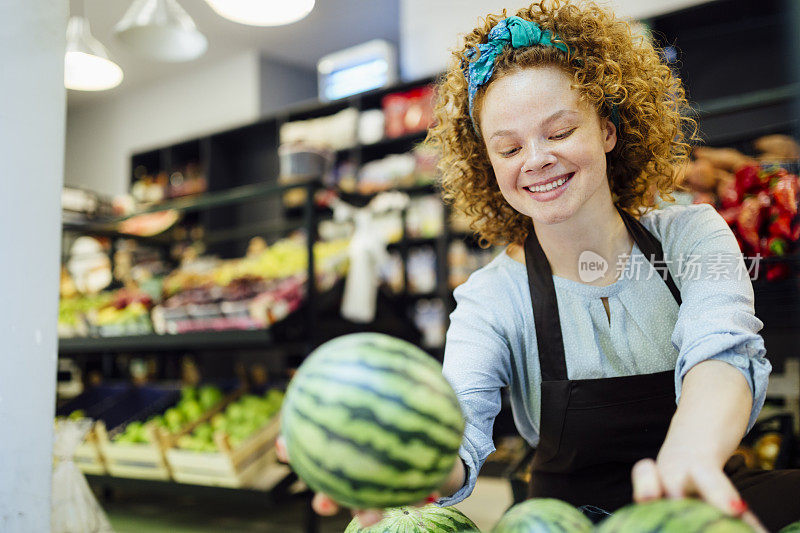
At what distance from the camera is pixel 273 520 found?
11.1ft

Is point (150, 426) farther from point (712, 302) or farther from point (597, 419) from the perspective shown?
point (712, 302)

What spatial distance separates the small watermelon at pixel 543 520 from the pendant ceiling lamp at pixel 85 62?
13.3 feet

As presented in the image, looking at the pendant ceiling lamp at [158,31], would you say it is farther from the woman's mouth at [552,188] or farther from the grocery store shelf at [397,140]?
the woman's mouth at [552,188]

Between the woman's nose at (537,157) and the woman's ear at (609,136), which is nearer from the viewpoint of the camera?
the woman's nose at (537,157)

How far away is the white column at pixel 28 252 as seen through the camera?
1.10 metres

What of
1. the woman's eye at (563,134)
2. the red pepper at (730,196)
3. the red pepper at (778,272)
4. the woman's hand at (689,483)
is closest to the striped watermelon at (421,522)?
the woman's hand at (689,483)

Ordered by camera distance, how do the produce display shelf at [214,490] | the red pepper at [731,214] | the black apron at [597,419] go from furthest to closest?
the produce display shelf at [214,490] < the red pepper at [731,214] < the black apron at [597,419]

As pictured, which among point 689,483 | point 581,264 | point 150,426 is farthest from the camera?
point 150,426

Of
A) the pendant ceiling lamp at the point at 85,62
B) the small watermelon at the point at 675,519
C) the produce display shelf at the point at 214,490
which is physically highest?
the pendant ceiling lamp at the point at 85,62

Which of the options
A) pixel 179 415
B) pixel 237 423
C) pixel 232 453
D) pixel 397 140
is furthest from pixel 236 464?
pixel 397 140

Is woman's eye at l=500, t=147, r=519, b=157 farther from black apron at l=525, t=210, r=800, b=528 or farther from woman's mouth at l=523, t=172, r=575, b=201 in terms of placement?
black apron at l=525, t=210, r=800, b=528

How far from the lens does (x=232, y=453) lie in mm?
2846

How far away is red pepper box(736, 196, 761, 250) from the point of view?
6.62ft

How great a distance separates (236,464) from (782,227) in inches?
93.4
